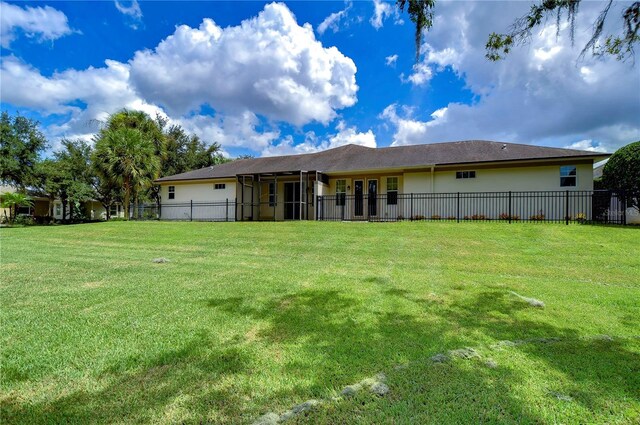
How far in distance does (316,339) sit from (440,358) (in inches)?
48.5

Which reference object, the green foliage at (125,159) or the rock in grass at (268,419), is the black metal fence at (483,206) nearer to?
the green foliage at (125,159)

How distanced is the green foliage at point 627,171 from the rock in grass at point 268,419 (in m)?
15.2

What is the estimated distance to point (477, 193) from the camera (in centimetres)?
1560

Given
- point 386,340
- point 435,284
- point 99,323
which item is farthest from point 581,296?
point 99,323

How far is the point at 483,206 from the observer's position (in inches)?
616

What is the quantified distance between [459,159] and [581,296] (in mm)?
12118

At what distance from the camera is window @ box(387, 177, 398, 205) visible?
17.5 meters

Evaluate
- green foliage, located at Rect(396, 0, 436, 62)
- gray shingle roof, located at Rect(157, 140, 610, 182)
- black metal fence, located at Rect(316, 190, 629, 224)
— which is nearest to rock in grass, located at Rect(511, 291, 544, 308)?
green foliage, located at Rect(396, 0, 436, 62)

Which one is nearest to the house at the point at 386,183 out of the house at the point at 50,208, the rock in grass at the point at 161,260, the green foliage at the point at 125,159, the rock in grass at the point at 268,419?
the green foliage at the point at 125,159

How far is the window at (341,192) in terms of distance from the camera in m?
18.3

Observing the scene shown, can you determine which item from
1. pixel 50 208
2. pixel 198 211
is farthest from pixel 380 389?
pixel 50 208

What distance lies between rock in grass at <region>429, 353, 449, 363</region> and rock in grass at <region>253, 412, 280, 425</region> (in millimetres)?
1572

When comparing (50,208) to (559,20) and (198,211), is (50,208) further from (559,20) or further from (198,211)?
(559,20)

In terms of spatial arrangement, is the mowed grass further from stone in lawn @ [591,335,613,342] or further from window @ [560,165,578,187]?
window @ [560,165,578,187]
